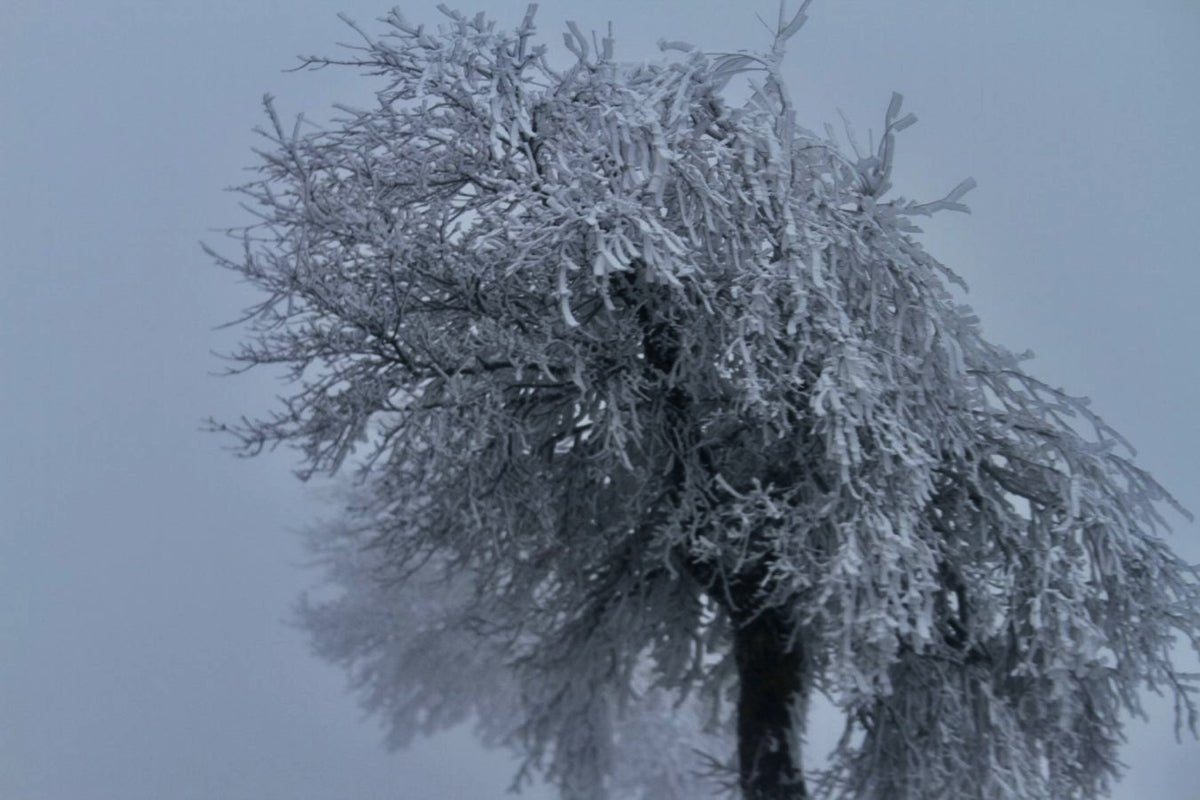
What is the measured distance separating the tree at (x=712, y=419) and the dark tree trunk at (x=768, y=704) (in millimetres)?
11

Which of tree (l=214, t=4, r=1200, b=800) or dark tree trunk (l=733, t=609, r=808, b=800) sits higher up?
tree (l=214, t=4, r=1200, b=800)

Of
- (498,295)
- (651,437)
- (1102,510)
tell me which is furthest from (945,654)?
(498,295)

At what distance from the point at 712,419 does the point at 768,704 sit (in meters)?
1.16

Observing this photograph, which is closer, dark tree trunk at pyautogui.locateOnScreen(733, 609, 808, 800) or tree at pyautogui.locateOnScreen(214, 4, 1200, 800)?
tree at pyautogui.locateOnScreen(214, 4, 1200, 800)

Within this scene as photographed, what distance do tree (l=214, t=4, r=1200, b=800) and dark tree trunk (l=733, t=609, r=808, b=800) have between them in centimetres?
1

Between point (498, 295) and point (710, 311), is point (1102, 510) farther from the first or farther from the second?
point (498, 295)

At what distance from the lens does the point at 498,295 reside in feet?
14.3

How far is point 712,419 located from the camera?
449 cm

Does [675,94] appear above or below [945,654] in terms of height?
above

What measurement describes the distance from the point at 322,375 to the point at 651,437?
1155 millimetres

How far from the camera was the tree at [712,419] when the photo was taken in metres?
4.14

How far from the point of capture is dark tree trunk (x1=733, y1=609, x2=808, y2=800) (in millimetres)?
4820

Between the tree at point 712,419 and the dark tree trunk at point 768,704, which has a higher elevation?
the tree at point 712,419

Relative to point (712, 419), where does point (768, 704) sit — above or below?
below
